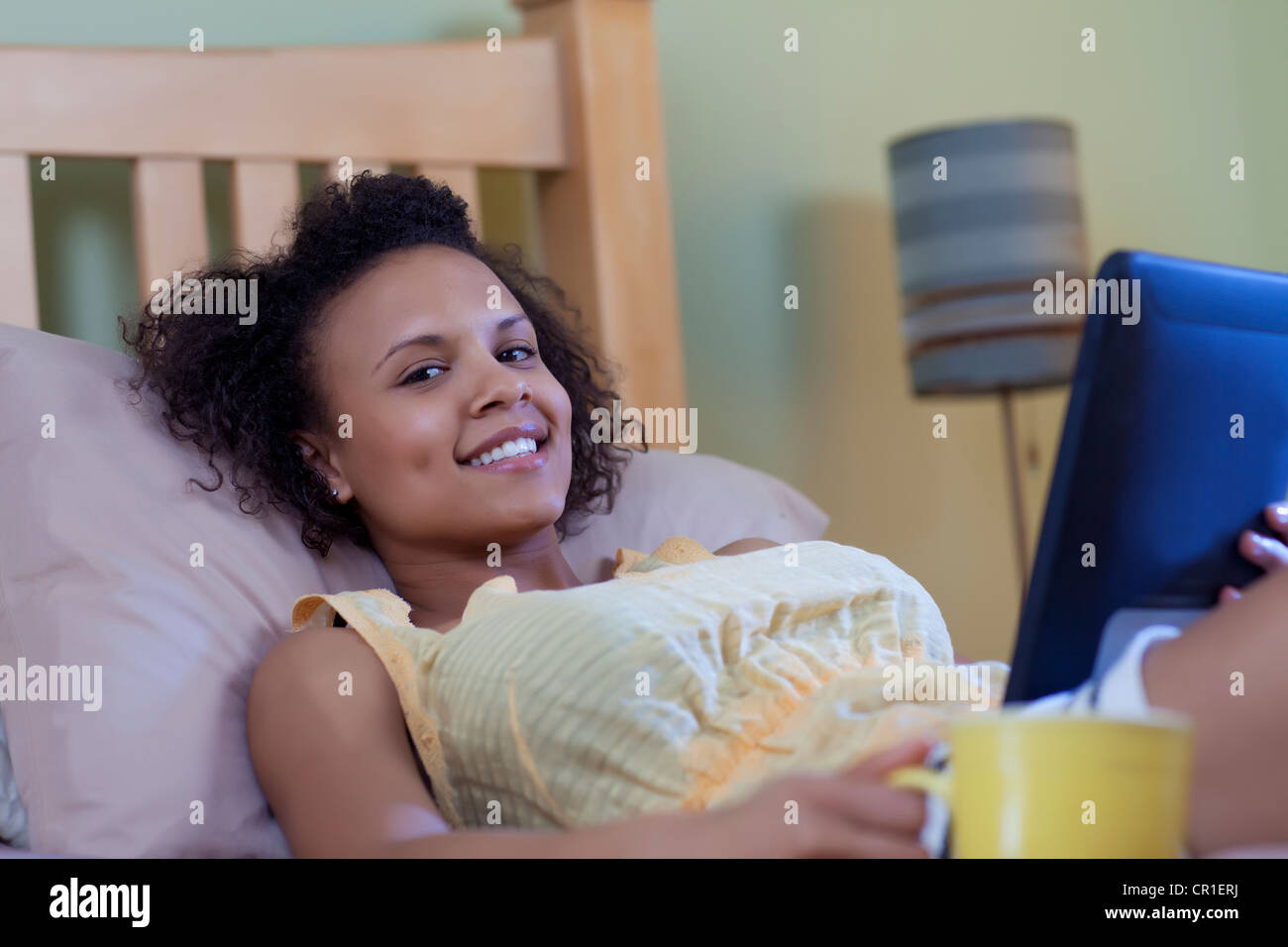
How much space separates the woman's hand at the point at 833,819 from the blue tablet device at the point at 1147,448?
0.41 ft

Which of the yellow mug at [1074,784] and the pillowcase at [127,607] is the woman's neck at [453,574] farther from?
the yellow mug at [1074,784]

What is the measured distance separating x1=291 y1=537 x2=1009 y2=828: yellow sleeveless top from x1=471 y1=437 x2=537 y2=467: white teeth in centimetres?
13

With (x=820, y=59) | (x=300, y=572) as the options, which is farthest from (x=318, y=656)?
(x=820, y=59)

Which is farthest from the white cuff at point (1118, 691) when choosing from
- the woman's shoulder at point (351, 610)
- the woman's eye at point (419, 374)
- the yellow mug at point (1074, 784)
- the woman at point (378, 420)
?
the woman's eye at point (419, 374)

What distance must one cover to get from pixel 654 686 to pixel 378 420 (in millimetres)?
385

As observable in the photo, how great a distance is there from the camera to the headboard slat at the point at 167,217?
1411mm

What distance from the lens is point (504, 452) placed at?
3.77ft

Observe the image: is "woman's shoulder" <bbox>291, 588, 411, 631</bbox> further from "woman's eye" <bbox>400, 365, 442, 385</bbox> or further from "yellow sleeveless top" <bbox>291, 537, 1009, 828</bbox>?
"woman's eye" <bbox>400, 365, 442, 385</bbox>

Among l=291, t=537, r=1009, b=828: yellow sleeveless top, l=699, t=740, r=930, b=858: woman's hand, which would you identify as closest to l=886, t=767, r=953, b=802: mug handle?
l=699, t=740, r=930, b=858: woman's hand

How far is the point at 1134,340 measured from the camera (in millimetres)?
672
